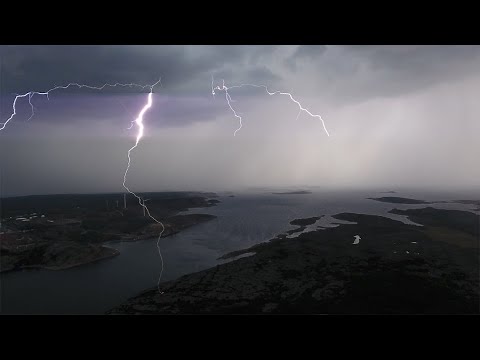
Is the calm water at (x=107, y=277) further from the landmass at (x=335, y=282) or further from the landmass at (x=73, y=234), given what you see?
the landmass at (x=335, y=282)

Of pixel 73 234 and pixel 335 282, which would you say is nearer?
pixel 335 282

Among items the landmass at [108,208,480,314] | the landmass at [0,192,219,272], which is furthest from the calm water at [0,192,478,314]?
the landmass at [108,208,480,314]

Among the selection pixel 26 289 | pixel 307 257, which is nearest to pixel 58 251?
pixel 26 289

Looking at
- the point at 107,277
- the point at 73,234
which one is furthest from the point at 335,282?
the point at 73,234

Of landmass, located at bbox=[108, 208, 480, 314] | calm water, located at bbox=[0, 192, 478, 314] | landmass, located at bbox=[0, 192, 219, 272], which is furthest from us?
landmass, located at bbox=[0, 192, 219, 272]

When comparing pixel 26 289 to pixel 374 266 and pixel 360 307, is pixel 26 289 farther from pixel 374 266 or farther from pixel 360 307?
pixel 374 266

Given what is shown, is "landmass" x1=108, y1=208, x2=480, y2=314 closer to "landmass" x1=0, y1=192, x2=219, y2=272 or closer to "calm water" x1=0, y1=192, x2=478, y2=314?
"calm water" x1=0, y1=192, x2=478, y2=314

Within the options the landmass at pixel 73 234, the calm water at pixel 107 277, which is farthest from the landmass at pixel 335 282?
the landmass at pixel 73 234

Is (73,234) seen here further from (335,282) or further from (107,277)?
(335,282)
